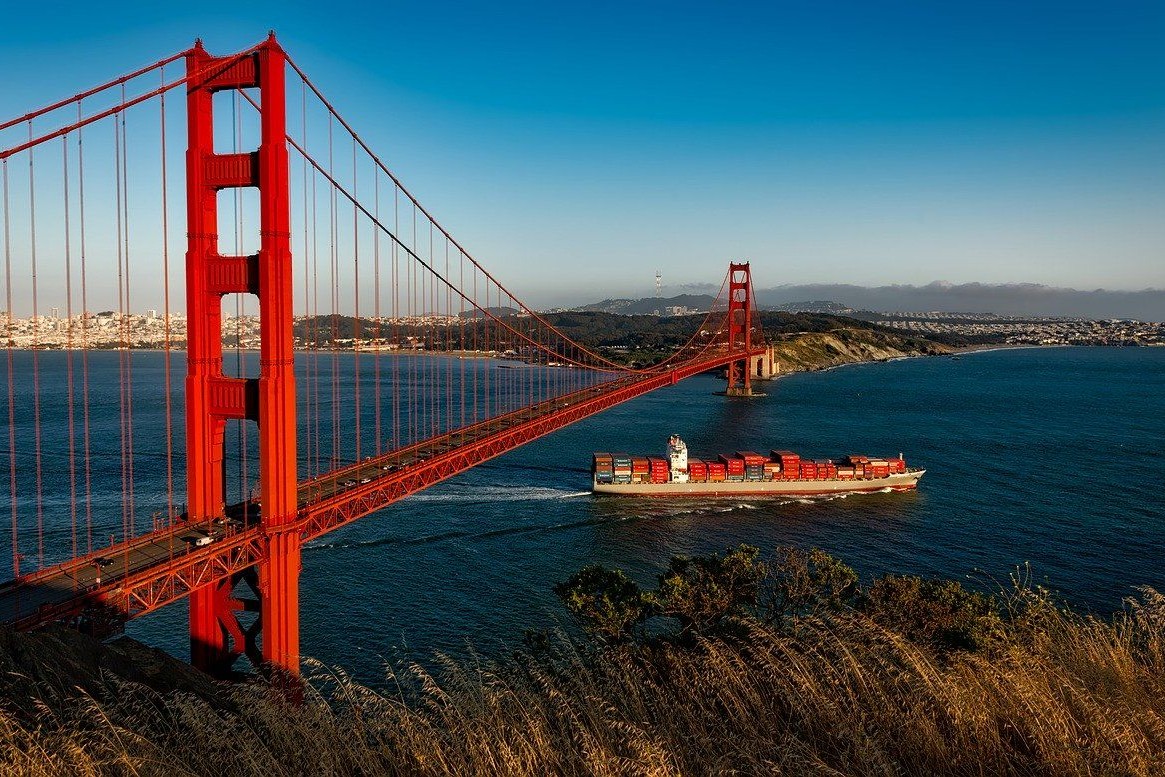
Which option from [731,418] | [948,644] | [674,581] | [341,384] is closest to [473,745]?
[948,644]

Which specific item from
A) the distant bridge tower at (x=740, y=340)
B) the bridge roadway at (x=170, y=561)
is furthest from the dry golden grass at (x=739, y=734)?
the distant bridge tower at (x=740, y=340)

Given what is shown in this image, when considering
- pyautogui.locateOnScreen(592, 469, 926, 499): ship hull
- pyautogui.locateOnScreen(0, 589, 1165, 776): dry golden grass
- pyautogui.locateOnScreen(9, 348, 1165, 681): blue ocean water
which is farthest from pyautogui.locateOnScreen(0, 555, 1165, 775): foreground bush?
pyautogui.locateOnScreen(592, 469, 926, 499): ship hull

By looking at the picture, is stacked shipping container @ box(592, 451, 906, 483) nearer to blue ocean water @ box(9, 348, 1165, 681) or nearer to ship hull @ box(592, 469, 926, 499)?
ship hull @ box(592, 469, 926, 499)

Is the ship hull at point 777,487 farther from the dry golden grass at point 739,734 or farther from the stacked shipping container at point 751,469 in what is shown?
the dry golden grass at point 739,734

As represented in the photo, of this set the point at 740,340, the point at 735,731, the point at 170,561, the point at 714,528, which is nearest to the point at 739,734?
the point at 735,731

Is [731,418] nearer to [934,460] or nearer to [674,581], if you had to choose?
[934,460]

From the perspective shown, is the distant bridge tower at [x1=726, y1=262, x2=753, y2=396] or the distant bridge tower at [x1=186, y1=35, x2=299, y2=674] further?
the distant bridge tower at [x1=726, y1=262, x2=753, y2=396]

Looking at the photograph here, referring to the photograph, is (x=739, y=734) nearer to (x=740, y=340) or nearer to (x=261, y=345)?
(x=261, y=345)

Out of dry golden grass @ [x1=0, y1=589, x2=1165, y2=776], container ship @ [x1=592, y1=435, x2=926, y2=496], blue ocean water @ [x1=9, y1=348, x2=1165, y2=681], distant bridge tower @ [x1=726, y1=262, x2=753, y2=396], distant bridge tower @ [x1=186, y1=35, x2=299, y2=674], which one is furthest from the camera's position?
distant bridge tower @ [x1=726, y1=262, x2=753, y2=396]
